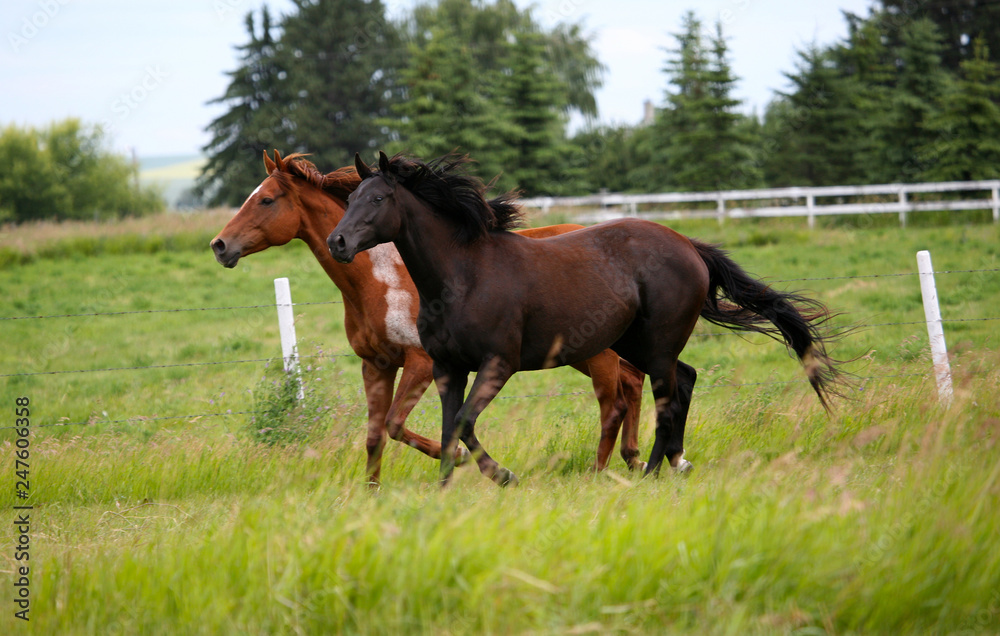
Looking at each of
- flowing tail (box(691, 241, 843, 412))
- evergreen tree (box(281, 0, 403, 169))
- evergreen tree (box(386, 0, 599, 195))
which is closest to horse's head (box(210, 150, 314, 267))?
flowing tail (box(691, 241, 843, 412))

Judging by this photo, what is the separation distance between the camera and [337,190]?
546 centimetres

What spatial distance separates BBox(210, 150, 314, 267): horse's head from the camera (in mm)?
5176

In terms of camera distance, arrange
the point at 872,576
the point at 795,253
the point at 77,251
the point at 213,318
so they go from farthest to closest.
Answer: the point at 77,251
the point at 795,253
the point at 213,318
the point at 872,576

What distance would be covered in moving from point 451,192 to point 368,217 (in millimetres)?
584

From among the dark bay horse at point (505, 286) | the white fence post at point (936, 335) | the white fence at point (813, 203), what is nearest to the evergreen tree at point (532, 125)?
the white fence at point (813, 203)

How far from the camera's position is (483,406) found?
4.27 meters

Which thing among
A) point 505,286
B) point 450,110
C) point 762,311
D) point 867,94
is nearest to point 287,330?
point 505,286

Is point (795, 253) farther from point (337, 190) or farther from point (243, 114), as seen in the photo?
point (243, 114)

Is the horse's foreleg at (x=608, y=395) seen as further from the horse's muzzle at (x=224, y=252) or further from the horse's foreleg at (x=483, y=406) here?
the horse's muzzle at (x=224, y=252)

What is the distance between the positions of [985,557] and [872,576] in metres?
0.47

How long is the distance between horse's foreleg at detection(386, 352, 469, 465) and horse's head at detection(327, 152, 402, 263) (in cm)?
116

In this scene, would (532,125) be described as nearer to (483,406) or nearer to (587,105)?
(587,105)

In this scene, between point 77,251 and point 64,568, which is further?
point 77,251

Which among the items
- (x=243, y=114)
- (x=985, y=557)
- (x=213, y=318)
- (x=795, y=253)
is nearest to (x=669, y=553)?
(x=985, y=557)
